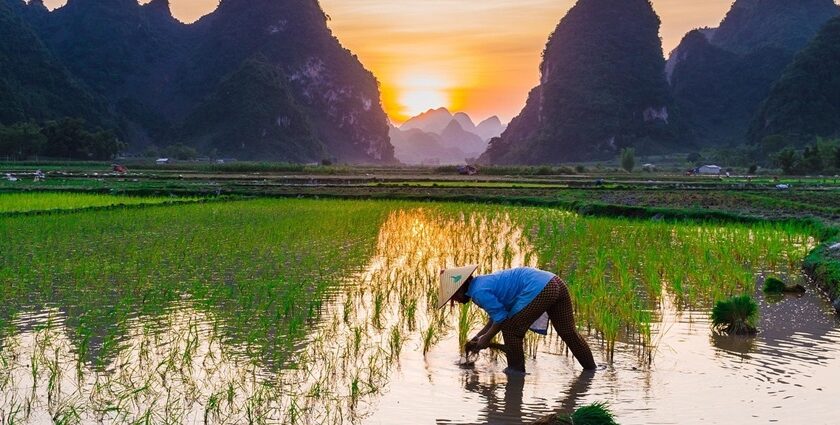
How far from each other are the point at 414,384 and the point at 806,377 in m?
2.83

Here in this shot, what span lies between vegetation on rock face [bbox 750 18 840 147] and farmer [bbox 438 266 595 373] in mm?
88520

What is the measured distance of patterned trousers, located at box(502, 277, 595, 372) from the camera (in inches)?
212

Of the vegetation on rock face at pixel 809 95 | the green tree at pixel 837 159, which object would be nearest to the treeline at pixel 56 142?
the green tree at pixel 837 159

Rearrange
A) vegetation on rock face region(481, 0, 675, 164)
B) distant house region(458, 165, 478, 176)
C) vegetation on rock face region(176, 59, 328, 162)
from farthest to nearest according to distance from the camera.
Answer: vegetation on rock face region(176, 59, 328, 162)
vegetation on rock face region(481, 0, 675, 164)
distant house region(458, 165, 478, 176)

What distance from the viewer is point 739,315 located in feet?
22.5

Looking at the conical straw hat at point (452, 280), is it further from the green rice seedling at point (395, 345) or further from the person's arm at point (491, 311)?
the green rice seedling at point (395, 345)

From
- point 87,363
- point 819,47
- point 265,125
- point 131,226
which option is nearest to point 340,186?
point 131,226

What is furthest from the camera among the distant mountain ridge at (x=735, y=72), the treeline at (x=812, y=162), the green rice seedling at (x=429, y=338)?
the distant mountain ridge at (x=735, y=72)

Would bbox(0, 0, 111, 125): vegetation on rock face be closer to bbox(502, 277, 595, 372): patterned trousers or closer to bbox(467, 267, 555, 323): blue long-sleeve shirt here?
bbox(467, 267, 555, 323): blue long-sleeve shirt

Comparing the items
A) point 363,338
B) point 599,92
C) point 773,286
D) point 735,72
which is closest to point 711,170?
point 773,286

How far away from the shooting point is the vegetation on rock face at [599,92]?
364 ft

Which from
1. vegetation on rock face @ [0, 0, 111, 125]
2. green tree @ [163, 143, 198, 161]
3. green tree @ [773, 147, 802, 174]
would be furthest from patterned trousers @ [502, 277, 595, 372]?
vegetation on rock face @ [0, 0, 111, 125]

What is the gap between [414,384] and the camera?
17.6 feet

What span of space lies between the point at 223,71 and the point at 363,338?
491ft
